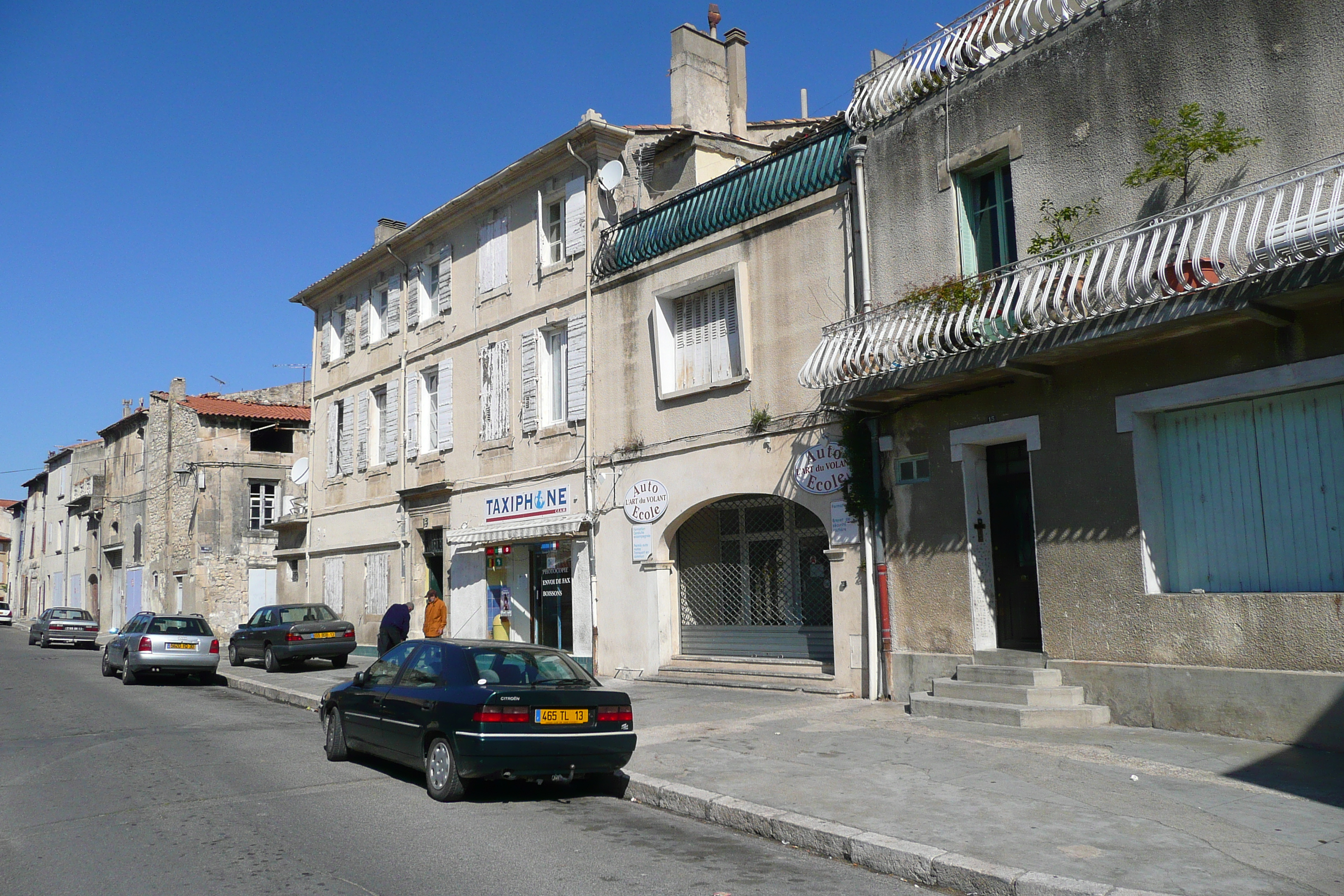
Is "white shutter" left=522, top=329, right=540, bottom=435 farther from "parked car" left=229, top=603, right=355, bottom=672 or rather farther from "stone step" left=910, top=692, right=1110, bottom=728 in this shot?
"stone step" left=910, top=692, right=1110, bottom=728

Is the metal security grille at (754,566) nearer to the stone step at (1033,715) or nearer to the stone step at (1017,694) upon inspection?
the stone step at (1017,694)

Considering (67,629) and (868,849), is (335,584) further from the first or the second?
(868,849)

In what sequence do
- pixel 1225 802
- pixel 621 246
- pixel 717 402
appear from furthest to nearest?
pixel 621 246 → pixel 717 402 → pixel 1225 802

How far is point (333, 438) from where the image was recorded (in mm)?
26562

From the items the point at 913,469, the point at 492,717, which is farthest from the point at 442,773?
the point at 913,469

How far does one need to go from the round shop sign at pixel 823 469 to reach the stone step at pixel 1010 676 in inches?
114

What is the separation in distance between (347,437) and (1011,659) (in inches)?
741

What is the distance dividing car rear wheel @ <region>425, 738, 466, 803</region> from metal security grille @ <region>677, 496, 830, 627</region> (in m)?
7.27

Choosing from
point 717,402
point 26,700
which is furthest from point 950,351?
point 26,700

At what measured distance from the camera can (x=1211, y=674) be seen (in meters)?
9.55

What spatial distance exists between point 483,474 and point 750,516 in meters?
6.71

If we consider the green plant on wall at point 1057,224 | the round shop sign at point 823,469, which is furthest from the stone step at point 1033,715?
the green plant on wall at point 1057,224

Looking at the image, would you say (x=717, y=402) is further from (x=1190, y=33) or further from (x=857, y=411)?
(x=1190, y=33)

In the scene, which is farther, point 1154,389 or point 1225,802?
point 1154,389
